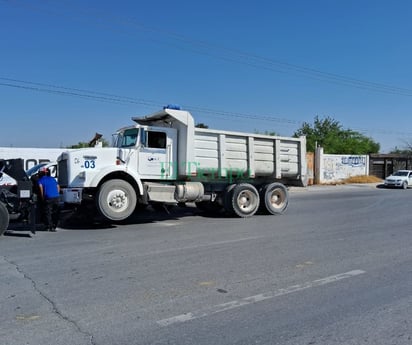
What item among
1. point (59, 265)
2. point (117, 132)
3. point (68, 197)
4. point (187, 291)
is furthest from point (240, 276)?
point (117, 132)

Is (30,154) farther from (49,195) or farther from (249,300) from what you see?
(249,300)

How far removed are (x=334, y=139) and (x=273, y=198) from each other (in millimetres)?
34929

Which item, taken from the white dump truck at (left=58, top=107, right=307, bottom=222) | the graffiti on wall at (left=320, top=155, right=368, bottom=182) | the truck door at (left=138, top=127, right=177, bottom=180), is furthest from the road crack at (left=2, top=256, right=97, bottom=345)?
the graffiti on wall at (left=320, top=155, right=368, bottom=182)

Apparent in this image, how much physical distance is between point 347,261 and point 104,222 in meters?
7.13

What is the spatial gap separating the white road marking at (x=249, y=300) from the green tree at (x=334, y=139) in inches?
1352

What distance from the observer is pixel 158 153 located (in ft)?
40.0

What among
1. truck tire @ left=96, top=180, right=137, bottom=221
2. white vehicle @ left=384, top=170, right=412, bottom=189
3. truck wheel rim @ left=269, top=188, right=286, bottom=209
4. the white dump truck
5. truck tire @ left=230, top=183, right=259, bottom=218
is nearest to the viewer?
truck tire @ left=96, top=180, right=137, bottom=221

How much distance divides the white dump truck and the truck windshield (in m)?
0.03

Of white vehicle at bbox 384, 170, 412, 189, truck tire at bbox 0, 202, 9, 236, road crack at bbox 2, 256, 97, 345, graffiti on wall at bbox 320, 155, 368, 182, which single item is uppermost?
graffiti on wall at bbox 320, 155, 368, 182

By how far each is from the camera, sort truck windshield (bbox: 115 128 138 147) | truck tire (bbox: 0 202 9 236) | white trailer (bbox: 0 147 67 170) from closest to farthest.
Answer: truck tire (bbox: 0 202 9 236) → truck windshield (bbox: 115 128 138 147) → white trailer (bbox: 0 147 67 170)

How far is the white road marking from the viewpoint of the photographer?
4.43 m

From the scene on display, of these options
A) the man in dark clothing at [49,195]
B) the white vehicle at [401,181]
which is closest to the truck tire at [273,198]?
the man in dark clothing at [49,195]

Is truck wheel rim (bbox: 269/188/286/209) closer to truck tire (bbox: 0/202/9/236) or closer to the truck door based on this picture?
the truck door

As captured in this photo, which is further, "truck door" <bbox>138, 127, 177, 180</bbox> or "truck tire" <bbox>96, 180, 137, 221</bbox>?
"truck door" <bbox>138, 127, 177, 180</bbox>
